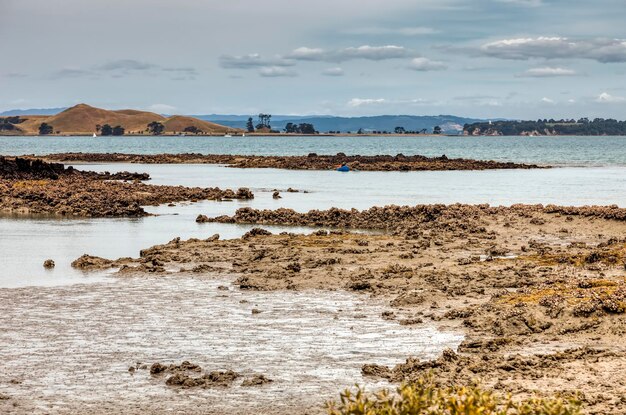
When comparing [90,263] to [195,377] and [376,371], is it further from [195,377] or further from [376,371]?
[376,371]

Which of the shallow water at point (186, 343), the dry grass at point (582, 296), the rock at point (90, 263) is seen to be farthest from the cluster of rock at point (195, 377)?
the rock at point (90, 263)

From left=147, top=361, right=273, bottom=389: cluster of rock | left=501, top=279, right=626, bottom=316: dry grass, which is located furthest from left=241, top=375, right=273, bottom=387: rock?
left=501, top=279, right=626, bottom=316: dry grass

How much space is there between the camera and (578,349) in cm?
1098

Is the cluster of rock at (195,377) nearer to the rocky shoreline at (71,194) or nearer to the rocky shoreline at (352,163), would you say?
the rocky shoreline at (71,194)

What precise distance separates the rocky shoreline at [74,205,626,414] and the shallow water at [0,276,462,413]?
2.36ft

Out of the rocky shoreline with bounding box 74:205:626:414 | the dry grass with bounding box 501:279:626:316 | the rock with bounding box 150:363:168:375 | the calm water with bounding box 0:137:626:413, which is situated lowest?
the calm water with bounding box 0:137:626:413

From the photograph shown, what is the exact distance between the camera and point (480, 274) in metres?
17.2

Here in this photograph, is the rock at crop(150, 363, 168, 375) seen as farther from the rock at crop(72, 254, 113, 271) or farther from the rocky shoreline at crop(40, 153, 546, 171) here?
the rocky shoreline at crop(40, 153, 546, 171)

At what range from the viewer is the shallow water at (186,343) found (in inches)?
386

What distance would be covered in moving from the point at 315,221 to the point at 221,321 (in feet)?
49.4

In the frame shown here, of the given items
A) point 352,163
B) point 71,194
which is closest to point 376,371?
point 71,194

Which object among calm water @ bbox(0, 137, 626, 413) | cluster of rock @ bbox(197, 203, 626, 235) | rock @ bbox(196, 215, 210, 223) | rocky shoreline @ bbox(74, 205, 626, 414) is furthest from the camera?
rock @ bbox(196, 215, 210, 223)

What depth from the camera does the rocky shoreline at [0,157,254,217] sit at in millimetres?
32406

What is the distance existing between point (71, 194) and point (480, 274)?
2238cm
